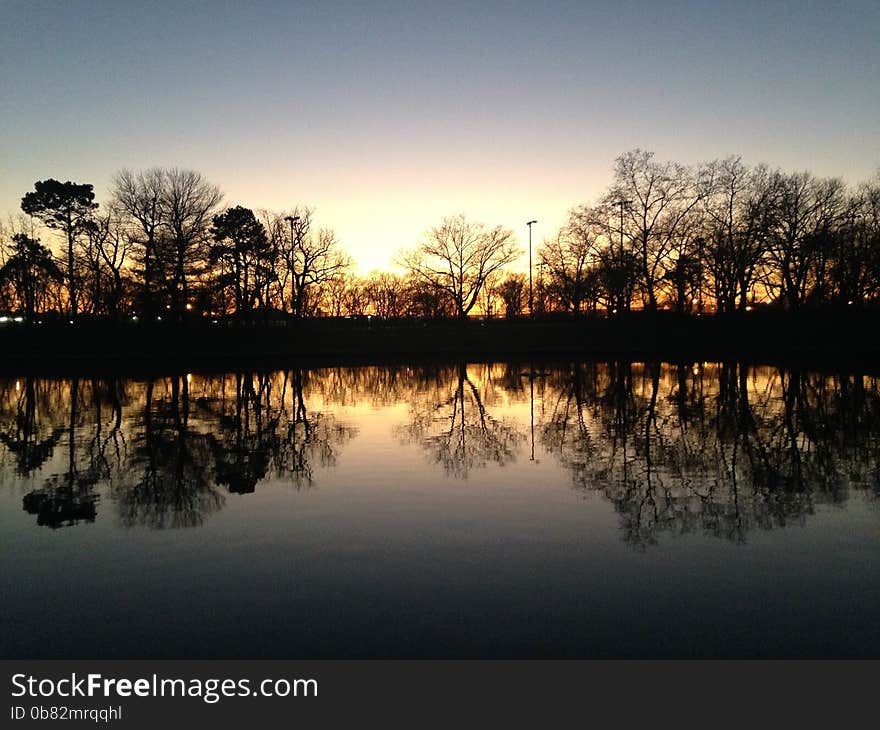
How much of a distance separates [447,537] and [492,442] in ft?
23.9

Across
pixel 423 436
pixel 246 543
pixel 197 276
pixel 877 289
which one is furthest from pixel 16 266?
pixel 877 289

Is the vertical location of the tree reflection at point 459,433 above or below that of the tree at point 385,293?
below

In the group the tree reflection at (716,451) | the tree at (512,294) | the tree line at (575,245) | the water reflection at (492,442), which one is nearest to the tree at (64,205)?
the tree line at (575,245)

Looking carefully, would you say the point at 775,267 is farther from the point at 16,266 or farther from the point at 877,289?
the point at 16,266

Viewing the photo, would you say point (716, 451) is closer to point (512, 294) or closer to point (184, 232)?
point (184, 232)

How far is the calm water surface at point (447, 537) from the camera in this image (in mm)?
5863

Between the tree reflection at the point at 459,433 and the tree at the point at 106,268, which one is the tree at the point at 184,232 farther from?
the tree reflection at the point at 459,433

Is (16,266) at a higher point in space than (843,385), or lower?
higher

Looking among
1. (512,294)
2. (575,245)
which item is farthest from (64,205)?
(512,294)

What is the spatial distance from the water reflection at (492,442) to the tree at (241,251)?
122 feet

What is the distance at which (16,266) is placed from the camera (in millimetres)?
60750

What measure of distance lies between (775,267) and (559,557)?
2715 inches

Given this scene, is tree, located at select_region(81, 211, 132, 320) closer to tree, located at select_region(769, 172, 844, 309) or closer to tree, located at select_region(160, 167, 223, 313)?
tree, located at select_region(160, 167, 223, 313)

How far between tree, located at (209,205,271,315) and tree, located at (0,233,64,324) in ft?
51.0
